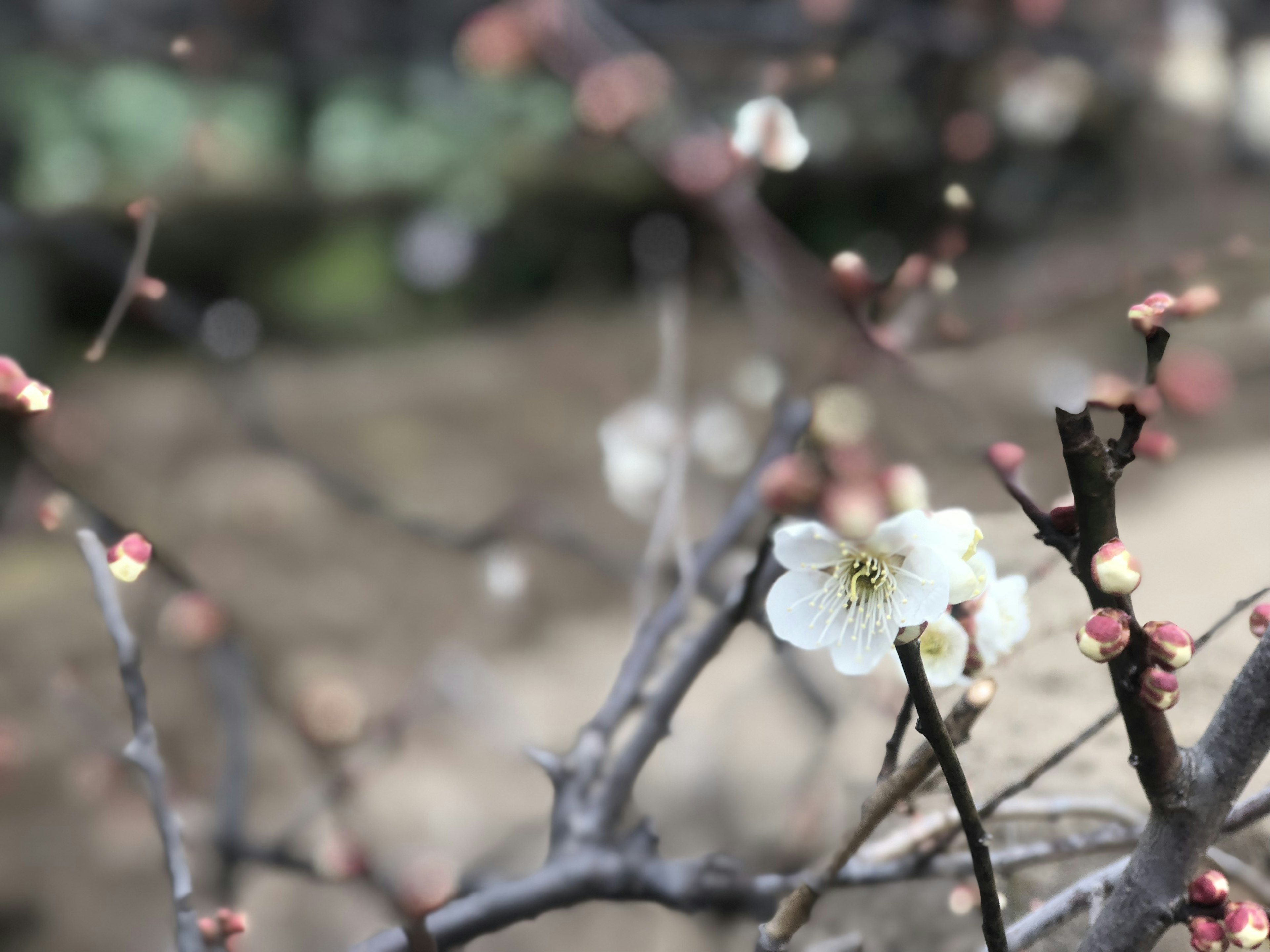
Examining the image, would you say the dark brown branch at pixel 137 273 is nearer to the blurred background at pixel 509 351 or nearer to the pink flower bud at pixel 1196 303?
the blurred background at pixel 509 351

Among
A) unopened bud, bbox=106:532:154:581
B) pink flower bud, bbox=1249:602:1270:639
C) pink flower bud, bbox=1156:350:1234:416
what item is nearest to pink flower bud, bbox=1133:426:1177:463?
pink flower bud, bbox=1156:350:1234:416

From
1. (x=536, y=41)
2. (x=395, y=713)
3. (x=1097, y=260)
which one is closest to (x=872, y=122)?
(x=1097, y=260)

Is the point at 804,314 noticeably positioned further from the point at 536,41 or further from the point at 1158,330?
the point at 1158,330

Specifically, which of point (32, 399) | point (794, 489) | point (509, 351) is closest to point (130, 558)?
point (32, 399)

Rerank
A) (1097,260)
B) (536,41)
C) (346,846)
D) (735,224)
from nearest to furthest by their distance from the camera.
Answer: (346,846) < (735,224) < (536,41) < (1097,260)

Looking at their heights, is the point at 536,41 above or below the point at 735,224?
above

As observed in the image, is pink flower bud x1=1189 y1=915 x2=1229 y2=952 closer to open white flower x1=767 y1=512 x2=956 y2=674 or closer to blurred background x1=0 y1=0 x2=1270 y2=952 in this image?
open white flower x1=767 y1=512 x2=956 y2=674
